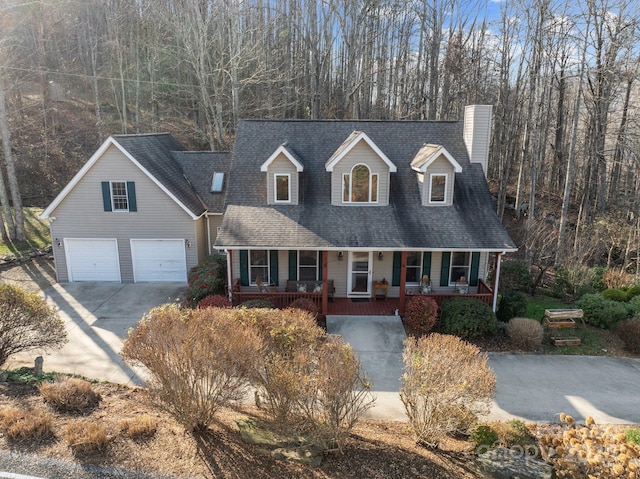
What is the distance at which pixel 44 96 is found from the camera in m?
36.1

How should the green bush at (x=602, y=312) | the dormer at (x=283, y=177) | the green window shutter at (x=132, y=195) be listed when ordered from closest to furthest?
the green bush at (x=602, y=312), the dormer at (x=283, y=177), the green window shutter at (x=132, y=195)

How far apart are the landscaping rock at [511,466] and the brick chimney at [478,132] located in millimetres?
11870

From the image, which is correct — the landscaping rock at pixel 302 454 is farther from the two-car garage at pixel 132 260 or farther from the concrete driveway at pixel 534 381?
the two-car garage at pixel 132 260

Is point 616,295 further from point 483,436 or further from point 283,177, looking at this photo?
point 283,177

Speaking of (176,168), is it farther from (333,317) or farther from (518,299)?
(518,299)

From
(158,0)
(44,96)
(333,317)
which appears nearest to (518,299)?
(333,317)

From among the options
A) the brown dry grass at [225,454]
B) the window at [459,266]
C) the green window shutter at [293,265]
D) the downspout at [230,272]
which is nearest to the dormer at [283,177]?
the green window shutter at [293,265]

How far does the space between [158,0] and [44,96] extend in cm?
1320

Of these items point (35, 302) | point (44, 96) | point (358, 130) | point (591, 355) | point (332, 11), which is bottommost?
point (591, 355)

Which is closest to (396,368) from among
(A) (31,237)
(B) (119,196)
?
(B) (119,196)

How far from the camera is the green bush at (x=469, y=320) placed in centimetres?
1323

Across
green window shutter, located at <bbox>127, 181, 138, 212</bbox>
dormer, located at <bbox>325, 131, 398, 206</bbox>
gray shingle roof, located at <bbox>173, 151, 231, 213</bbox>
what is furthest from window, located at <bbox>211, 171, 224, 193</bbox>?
dormer, located at <bbox>325, 131, 398, 206</bbox>

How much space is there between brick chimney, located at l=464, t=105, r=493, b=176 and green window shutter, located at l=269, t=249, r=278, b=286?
8689 millimetres

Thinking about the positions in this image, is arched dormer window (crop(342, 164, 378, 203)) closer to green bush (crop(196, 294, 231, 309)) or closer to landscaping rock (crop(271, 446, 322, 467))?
green bush (crop(196, 294, 231, 309))
